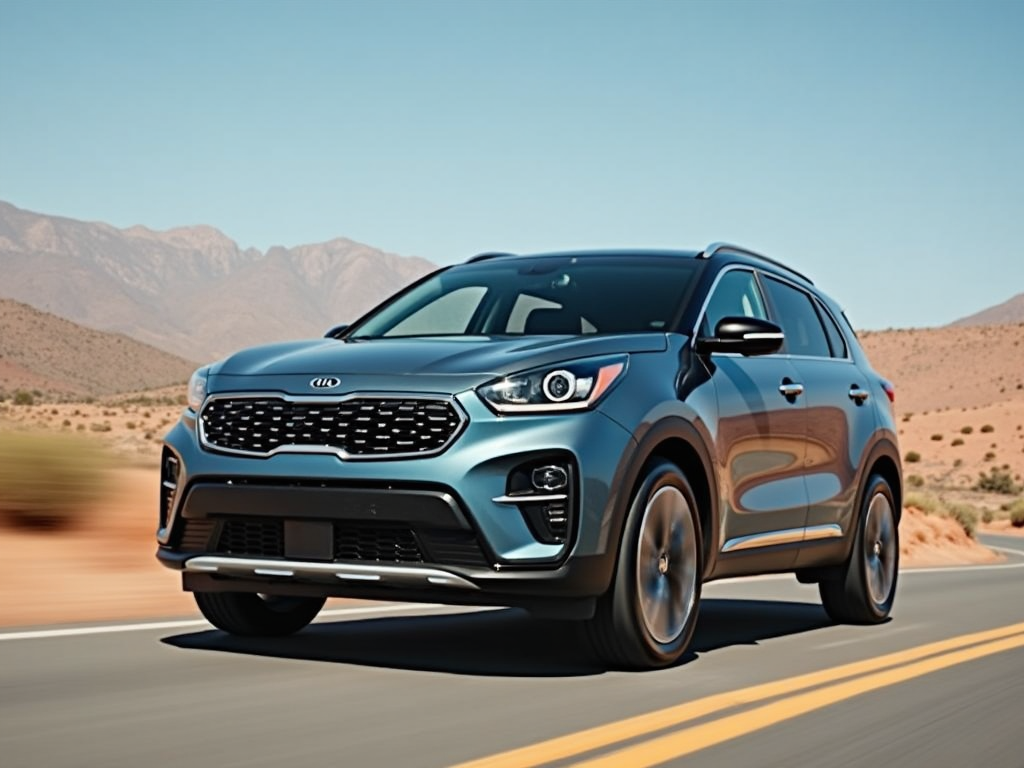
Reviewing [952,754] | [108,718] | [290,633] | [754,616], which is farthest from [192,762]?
[754,616]

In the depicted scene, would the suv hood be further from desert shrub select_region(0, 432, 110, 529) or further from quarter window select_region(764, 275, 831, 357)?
desert shrub select_region(0, 432, 110, 529)

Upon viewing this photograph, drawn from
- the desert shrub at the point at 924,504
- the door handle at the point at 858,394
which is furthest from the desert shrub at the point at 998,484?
the door handle at the point at 858,394

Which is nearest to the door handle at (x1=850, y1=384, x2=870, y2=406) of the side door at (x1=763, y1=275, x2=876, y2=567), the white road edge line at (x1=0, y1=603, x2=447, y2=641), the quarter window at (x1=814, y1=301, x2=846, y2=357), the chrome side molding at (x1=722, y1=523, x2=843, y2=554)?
the side door at (x1=763, y1=275, x2=876, y2=567)

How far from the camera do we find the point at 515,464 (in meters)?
6.85

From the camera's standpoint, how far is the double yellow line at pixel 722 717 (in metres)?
5.54

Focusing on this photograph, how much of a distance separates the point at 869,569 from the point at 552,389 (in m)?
4.00

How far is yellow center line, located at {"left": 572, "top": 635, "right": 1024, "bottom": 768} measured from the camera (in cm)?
557

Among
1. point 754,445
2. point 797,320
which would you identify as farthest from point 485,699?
point 797,320

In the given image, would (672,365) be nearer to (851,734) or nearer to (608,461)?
(608,461)

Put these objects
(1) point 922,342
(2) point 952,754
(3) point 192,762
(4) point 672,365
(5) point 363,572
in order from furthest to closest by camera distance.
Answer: (1) point 922,342 → (4) point 672,365 → (5) point 363,572 → (2) point 952,754 → (3) point 192,762

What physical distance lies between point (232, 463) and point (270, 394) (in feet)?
1.11

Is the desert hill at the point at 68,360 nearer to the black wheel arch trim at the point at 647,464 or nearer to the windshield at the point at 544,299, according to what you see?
the windshield at the point at 544,299

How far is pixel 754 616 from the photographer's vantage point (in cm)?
1093

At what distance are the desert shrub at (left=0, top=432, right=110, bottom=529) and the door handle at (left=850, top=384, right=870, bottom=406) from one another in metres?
5.67
